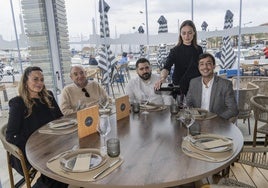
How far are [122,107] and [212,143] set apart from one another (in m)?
0.83

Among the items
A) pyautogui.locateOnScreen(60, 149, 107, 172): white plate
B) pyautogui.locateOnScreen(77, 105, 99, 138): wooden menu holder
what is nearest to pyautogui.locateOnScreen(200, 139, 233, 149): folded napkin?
pyautogui.locateOnScreen(60, 149, 107, 172): white plate

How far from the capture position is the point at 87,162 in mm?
1219

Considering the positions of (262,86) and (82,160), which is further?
(262,86)

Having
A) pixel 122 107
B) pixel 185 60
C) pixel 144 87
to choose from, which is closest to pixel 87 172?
pixel 122 107

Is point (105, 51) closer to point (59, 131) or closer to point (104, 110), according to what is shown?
point (104, 110)

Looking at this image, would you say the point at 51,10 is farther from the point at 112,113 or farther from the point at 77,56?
the point at 112,113

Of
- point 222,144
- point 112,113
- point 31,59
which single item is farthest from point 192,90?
point 31,59

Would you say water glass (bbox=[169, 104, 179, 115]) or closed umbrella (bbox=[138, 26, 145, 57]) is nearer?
water glass (bbox=[169, 104, 179, 115])

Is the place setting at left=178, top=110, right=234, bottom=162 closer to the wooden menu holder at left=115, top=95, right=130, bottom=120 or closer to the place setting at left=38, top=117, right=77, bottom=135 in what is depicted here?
the wooden menu holder at left=115, top=95, right=130, bottom=120

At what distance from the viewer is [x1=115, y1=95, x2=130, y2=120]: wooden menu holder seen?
1.92m

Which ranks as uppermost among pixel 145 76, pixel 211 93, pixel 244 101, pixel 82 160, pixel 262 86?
pixel 145 76

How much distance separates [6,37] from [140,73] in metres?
1.51

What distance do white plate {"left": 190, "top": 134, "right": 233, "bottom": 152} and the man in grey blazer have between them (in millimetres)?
681

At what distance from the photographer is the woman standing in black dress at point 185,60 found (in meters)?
2.56
